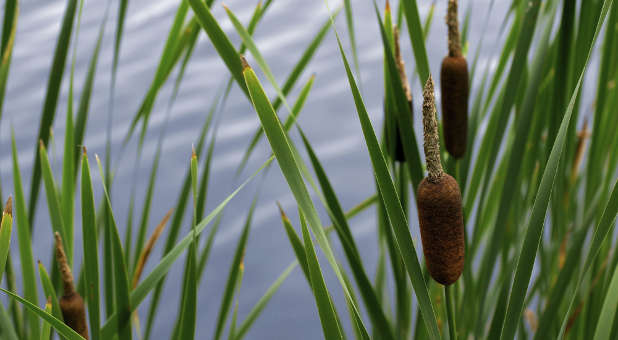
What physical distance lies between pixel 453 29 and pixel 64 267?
39cm

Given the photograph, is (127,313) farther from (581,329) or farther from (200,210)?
(581,329)

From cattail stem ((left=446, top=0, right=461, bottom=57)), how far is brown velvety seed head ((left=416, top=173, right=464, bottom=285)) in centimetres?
23

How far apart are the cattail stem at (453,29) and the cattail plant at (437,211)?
0.22 meters

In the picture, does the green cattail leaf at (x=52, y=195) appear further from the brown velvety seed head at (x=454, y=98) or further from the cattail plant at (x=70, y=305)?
the brown velvety seed head at (x=454, y=98)

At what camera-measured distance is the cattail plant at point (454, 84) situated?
607 millimetres

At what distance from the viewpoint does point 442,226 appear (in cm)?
42

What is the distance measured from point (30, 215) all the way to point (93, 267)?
0.94ft

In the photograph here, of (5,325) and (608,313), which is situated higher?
(5,325)

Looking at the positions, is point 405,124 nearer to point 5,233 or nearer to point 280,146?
point 280,146

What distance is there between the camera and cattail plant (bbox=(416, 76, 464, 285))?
390mm

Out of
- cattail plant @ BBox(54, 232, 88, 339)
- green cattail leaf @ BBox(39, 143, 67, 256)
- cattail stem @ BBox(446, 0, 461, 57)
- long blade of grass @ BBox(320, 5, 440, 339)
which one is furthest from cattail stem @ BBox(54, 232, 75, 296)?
cattail stem @ BBox(446, 0, 461, 57)

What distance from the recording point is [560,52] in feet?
2.17

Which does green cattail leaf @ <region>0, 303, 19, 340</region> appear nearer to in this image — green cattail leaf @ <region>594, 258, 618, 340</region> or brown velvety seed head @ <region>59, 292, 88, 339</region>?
brown velvety seed head @ <region>59, 292, 88, 339</region>

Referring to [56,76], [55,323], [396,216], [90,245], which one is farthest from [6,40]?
[396,216]
